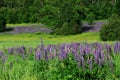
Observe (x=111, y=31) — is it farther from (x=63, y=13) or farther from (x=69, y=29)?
(x=63, y=13)

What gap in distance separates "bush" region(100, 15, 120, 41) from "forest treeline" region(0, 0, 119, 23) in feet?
38.9

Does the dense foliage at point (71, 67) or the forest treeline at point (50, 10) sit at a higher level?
the dense foliage at point (71, 67)

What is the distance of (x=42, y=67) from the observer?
10109 mm

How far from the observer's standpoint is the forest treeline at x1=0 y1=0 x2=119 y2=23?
178ft

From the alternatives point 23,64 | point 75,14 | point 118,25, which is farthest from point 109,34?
point 23,64

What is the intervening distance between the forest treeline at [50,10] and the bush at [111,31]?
38.9 ft

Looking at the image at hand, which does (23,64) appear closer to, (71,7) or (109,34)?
(109,34)

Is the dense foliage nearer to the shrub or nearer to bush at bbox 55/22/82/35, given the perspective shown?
bush at bbox 55/22/82/35

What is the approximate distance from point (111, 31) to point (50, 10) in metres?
15.0

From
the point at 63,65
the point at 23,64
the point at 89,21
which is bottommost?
the point at 89,21

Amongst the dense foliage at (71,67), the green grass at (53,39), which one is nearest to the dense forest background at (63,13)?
the green grass at (53,39)

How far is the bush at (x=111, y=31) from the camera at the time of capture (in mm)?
40062

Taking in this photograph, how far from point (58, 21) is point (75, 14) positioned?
256 centimetres

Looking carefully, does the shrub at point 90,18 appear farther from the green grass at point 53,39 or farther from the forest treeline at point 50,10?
the green grass at point 53,39
